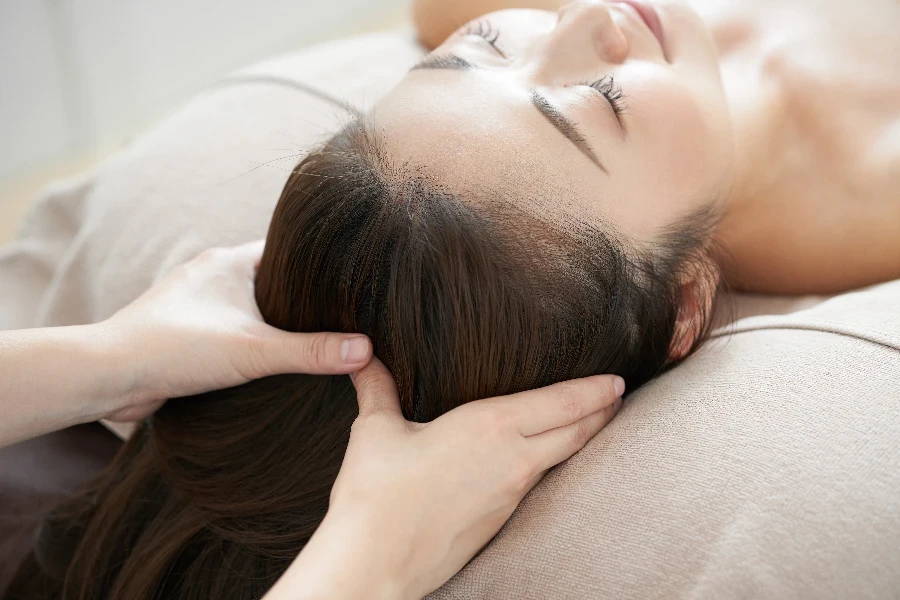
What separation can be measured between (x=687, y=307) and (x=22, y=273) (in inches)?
44.6

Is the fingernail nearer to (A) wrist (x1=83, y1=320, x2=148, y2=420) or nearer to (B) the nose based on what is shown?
(A) wrist (x1=83, y1=320, x2=148, y2=420)

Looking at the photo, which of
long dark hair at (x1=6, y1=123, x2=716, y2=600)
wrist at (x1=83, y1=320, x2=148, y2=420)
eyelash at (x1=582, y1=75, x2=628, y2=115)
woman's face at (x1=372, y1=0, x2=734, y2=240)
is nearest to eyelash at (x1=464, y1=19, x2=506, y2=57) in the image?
woman's face at (x1=372, y1=0, x2=734, y2=240)

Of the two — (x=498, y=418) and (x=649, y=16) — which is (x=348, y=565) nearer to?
(x=498, y=418)

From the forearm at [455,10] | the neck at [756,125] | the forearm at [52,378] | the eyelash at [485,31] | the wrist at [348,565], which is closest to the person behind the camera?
the wrist at [348,565]

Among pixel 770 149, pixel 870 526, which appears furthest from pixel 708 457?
pixel 770 149

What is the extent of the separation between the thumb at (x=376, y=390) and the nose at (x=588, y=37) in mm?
461

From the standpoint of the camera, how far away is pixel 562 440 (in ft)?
2.70

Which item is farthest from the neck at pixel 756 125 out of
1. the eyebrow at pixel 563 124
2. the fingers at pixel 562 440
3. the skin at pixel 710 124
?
the fingers at pixel 562 440

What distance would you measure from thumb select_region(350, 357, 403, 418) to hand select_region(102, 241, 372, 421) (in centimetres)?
2

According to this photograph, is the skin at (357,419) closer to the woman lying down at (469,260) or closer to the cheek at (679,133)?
the woman lying down at (469,260)

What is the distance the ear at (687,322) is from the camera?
0.96 m

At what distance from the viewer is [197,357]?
0.92 meters

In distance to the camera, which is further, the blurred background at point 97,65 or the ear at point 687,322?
the blurred background at point 97,65

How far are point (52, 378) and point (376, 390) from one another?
0.39m
